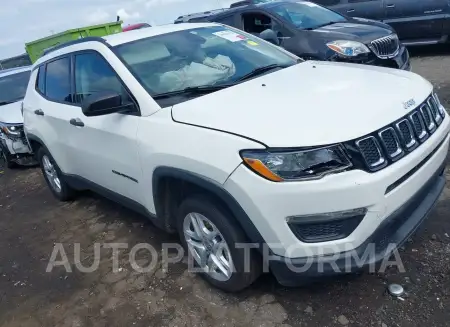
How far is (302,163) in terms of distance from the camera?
7.29ft

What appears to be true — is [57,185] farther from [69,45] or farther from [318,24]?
[318,24]

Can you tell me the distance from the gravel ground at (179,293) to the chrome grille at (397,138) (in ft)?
3.00

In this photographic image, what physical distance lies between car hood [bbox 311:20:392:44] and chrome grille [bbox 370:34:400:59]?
79 mm

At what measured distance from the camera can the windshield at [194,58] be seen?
3.15m

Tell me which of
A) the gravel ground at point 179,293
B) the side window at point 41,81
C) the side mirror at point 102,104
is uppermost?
the side mirror at point 102,104

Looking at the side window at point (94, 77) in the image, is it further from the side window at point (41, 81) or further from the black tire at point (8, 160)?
the black tire at point (8, 160)

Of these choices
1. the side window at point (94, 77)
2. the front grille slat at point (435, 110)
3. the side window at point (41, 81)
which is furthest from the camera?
the side window at point (41, 81)

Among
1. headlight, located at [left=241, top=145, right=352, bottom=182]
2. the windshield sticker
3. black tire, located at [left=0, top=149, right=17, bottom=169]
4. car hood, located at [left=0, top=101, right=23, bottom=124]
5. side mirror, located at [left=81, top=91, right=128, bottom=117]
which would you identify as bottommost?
black tire, located at [left=0, top=149, right=17, bottom=169]

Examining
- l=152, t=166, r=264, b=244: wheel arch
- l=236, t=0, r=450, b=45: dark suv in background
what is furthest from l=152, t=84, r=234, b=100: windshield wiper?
l=236, t=0, r=450, b=45: dark suv in background

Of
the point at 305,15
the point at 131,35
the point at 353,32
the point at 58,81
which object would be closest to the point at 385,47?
the point at 353,32

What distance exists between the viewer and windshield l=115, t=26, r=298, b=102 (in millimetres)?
3146

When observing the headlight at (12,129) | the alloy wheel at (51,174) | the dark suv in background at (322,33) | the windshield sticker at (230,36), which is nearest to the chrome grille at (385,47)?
the dark suv in background at (322,33)

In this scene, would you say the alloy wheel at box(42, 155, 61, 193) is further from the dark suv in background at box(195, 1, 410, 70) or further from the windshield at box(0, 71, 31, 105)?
the windshield at box(0, 71, 31, 105)

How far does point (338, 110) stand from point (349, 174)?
42 centimetres
